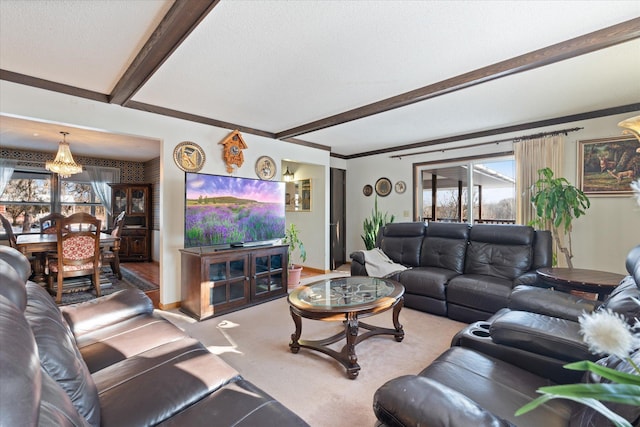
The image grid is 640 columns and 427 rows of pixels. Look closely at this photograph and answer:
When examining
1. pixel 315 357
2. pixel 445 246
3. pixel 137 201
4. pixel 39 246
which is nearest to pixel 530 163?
pixel 445 246

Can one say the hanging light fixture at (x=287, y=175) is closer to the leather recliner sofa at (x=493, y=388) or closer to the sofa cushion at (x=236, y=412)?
the leather recliner sofa at (x=493, y=388)

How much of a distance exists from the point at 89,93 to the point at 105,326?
2430 millimetres

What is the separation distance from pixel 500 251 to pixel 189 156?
156 inches

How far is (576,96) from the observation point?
125 inches

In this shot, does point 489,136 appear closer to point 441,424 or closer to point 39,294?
point 441,424

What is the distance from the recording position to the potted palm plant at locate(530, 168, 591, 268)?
136 inches

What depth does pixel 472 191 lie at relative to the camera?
488 cm

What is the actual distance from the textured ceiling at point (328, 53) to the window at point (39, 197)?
15.2 ft

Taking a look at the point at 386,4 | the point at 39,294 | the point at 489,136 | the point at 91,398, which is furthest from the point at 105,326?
the point at 489,136

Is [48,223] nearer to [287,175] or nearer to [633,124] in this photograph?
[287,175]

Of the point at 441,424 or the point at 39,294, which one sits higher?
the point at 39,294

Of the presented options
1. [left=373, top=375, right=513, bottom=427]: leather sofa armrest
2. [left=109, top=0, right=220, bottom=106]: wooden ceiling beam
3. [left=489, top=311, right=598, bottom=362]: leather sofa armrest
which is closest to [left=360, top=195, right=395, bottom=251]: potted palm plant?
[left=489, top=311, right=598, bottom=362]: leather sofa armrest

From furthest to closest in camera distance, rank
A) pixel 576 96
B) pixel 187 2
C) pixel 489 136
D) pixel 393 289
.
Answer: pixel 489 136, pixel 576 96, pixel 393 289, pixel 187 2

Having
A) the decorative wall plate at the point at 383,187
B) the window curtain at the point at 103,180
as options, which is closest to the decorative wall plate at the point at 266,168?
the decorative wall plate at the point at 383,187
